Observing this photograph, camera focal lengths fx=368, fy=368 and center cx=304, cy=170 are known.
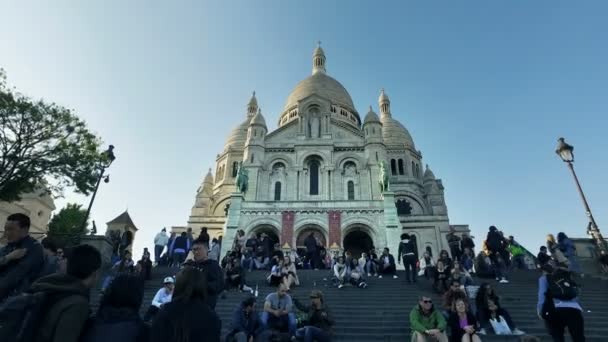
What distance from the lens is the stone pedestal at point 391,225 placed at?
22.5 metres

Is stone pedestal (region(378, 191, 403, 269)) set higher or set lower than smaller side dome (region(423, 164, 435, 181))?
lower

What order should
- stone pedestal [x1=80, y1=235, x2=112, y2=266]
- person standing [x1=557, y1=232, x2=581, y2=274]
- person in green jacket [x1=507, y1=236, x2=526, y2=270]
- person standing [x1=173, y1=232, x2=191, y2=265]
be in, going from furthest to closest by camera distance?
person in green jacket [x1=507, y1=236, x2=526, y2=270] → person standing [x1=173, y1=232, x2=191, y2=265] → stone pedestal [x1=80, y1=235, x2=112, y2=266] → person standing [x1=557, y1=232, x2=581, y2=274]

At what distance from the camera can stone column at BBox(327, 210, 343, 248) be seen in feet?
76.0

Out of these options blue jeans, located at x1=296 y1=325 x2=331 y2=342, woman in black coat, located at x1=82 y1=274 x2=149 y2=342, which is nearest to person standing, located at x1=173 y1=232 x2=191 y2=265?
blue jeans, located at x1=296 y1=325 x2=331 y2=342

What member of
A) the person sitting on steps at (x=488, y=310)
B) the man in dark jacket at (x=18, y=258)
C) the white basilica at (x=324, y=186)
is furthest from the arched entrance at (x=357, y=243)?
the man in dark jacket at (x=18, y=258)

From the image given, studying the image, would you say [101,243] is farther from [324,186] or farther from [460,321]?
[324,186]

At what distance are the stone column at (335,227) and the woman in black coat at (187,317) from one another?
67.5 feet

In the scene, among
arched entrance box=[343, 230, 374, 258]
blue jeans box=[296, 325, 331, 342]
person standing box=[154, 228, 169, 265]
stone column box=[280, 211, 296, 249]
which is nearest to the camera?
blue jeans box=[296, 325, 331, 342]

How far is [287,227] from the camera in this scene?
23859mm

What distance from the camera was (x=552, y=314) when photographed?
5539 millimetres

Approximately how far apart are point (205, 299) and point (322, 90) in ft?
131

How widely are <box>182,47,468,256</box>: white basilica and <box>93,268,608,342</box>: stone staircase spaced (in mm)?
9767

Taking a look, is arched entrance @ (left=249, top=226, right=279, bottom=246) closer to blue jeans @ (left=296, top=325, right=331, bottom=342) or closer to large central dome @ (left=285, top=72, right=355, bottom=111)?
blue jeans @ (left=296, top=325, right=331, bottom=342)

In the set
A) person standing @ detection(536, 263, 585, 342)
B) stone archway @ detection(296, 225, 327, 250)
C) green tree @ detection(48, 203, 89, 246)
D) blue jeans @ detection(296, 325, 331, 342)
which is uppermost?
green tree @ detection(48, 203, 89, 246)
